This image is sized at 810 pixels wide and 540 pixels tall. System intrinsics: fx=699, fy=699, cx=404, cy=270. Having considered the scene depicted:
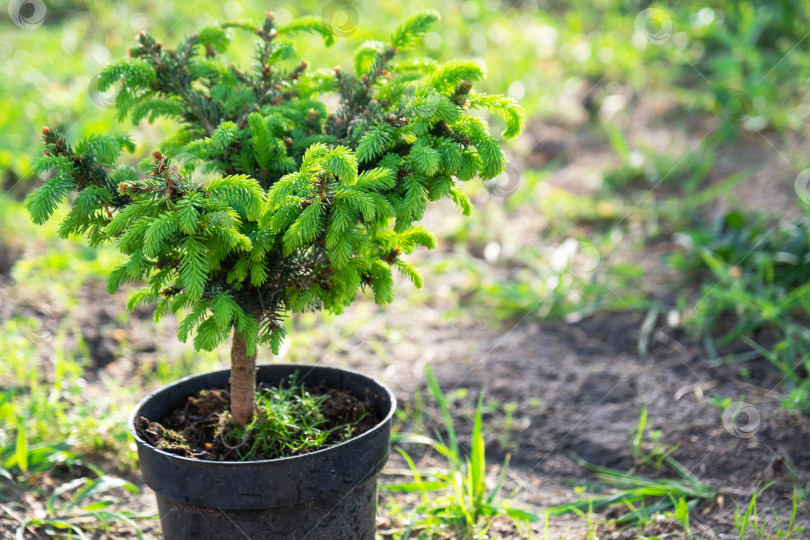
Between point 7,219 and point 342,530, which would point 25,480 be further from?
point 7,219

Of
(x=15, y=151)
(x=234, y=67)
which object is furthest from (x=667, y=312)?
(x=15, y=151)

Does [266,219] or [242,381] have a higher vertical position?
[266,219]

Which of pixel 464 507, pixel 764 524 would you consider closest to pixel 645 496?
pixel 764 524

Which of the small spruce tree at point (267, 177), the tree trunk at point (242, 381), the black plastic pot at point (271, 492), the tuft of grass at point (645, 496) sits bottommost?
the tuft of grass at point (645, 496)

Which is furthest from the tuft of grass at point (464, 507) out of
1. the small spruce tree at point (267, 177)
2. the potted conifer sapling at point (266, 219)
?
the small spruce tree at point (267, 177)

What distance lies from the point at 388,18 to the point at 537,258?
3.75 m

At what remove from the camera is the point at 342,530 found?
180 centimetres

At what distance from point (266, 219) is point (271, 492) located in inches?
25.3

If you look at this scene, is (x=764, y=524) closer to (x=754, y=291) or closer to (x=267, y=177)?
(x=754, y=291)

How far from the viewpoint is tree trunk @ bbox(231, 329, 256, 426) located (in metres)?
1.84

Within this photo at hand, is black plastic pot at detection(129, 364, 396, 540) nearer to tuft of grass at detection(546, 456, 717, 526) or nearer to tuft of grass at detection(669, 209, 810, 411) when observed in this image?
tuft of grass at detection(546, 456, 717, 526)

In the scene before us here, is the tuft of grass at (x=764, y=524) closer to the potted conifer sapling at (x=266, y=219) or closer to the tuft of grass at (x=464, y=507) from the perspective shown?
the tuft of grass at (x=464, y=507)

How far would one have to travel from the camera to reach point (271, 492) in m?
1.63

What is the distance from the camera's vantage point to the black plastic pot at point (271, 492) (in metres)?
1.62
